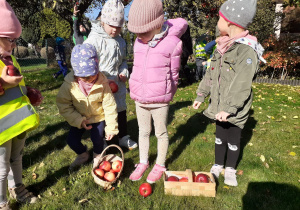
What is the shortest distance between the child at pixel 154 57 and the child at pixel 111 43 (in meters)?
0.62

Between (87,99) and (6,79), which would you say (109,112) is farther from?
(6,79)

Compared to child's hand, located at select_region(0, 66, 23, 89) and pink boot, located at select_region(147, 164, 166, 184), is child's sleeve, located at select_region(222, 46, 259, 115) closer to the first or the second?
pink boot, located at select_region(147, 164, 166, 184)

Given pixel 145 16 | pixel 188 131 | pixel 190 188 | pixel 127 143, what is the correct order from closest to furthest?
pixel 145 16 → pixel 190 188 → pixel 127 143 → pixel 188 131

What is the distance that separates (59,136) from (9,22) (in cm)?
281

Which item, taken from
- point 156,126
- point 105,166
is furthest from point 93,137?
point 156,126

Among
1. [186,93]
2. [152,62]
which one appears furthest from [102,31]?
[186,93]

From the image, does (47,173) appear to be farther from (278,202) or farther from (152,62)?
(278,202)

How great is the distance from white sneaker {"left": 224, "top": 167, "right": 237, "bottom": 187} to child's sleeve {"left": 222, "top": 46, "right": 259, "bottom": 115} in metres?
0.93

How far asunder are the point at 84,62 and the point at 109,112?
2.26 ft

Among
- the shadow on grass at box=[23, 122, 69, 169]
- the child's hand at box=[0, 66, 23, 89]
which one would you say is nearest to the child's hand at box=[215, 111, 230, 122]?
the child's hand at box=[0, 66, 23, 89]

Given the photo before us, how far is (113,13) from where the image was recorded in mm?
3111

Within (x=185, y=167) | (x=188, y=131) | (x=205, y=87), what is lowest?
(x=188, y=131)

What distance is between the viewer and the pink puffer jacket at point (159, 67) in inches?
104

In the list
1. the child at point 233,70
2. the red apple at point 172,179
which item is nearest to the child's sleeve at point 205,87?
the child at point 233,70
